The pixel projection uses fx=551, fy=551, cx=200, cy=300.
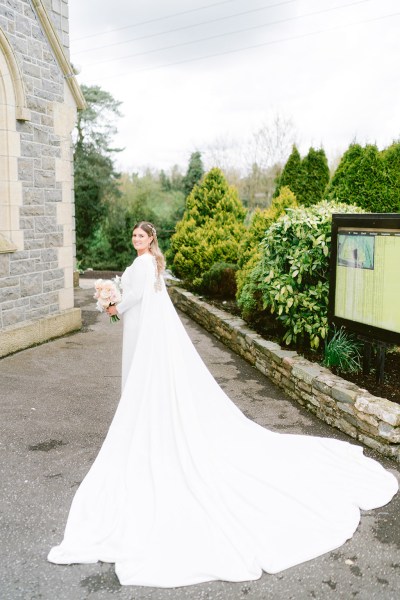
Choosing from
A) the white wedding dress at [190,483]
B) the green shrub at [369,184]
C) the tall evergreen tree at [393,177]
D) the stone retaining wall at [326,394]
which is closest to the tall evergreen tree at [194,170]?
the tall evergreen tree at [393,177]

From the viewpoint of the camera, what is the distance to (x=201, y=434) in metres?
4.53

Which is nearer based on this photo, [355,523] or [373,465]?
[355,523]

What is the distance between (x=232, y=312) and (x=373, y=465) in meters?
6.15

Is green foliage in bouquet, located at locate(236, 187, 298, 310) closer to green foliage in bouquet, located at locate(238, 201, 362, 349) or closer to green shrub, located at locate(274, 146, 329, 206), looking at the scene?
green foliage in bouquet, located at locate(238, 201, 362, 349)

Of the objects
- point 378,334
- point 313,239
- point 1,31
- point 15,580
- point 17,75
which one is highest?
point 1,31

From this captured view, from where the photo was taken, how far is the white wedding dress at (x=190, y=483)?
3.50 m


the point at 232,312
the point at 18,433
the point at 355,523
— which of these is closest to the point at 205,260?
the point at 232,312

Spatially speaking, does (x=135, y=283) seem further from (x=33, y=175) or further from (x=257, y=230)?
(x=257, y=230)

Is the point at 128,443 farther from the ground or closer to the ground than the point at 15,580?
farther from the ground

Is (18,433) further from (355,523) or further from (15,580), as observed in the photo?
(355,523)

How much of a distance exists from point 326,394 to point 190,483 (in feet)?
7.62

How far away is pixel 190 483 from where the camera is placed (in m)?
4.13

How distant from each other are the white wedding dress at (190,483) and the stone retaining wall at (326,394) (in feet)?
1.02

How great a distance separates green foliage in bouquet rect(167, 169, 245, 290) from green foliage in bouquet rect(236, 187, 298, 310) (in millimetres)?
2620
